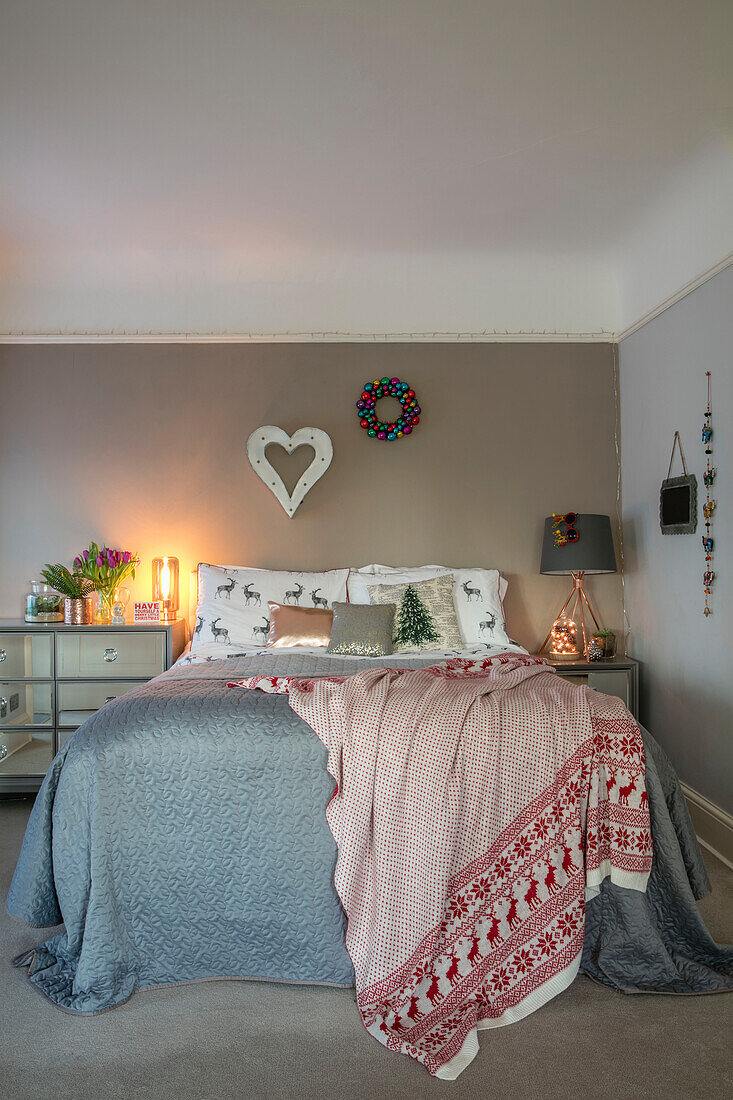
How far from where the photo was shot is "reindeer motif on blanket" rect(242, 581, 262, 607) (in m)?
3.96

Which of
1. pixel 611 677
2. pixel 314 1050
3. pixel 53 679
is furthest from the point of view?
pixel 611 677

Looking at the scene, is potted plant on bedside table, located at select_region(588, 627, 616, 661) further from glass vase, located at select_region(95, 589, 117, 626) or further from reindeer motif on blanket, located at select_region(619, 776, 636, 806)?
glass vase, located at select_region(95, 589, 117, 626)

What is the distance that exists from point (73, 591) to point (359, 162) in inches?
99.8

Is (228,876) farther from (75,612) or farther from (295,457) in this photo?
A: (295,457)

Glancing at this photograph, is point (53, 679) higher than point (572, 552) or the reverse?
the reverse

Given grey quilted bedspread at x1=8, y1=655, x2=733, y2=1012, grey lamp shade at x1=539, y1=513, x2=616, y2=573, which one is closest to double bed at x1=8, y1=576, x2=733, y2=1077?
grey quilted bedspread at x1=8, y1=655, x2=733, y2=1012

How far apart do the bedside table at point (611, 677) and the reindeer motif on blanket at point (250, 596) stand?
61.0 inches

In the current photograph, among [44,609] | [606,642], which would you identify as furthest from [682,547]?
[44,609]

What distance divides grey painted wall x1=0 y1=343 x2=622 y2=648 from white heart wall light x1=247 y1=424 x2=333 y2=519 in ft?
0.29

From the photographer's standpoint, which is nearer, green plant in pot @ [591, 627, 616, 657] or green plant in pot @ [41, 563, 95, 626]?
green plant in pot @ [41, 563, 95, 626]

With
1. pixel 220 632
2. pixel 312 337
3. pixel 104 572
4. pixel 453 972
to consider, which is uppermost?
pixel 312 337

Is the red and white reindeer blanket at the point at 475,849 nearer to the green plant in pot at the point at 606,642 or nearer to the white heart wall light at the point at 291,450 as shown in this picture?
the green plant in pot at the point at 606,642

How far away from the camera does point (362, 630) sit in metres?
3.55

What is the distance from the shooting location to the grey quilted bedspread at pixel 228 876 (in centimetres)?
212
